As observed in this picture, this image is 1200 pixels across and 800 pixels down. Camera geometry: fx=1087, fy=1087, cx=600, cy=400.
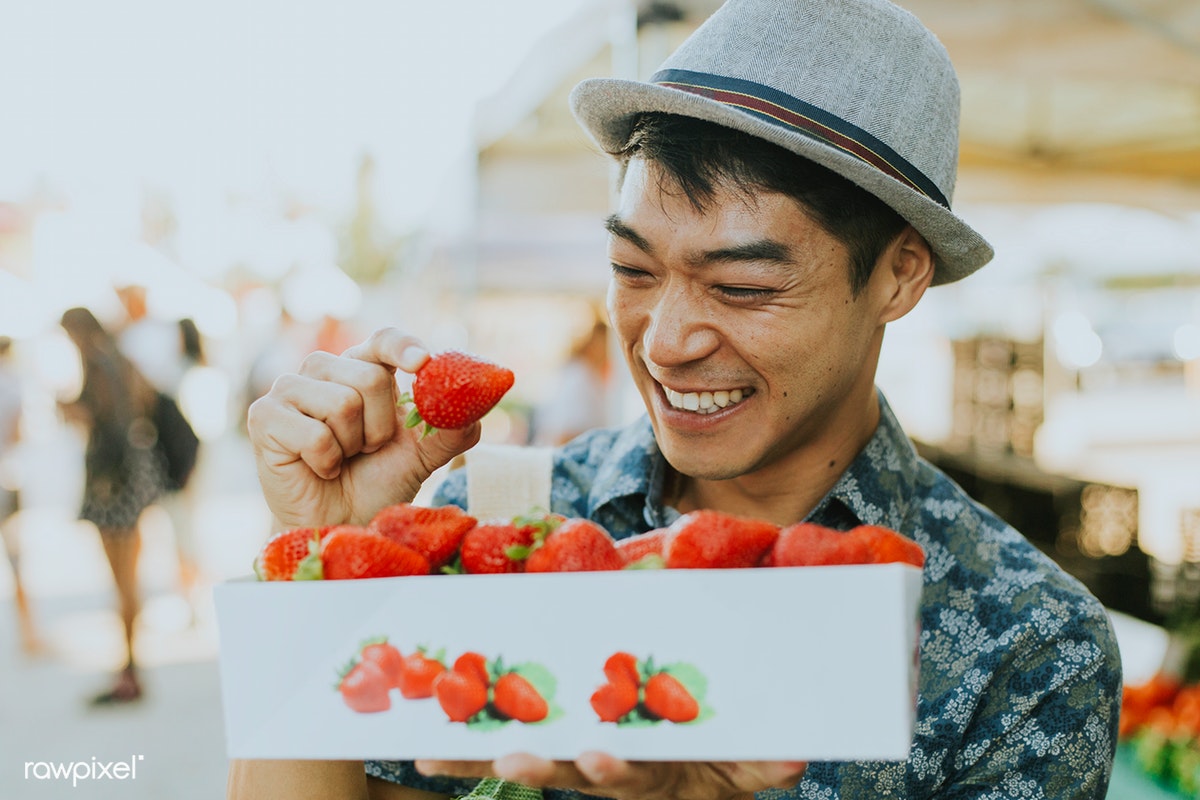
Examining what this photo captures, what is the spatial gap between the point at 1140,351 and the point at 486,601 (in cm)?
2308

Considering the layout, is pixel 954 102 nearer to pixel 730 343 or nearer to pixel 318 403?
pixel 730 343

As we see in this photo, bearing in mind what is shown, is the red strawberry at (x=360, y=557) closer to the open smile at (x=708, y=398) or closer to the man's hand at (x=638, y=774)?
the man's hand at (x=638, y=774)

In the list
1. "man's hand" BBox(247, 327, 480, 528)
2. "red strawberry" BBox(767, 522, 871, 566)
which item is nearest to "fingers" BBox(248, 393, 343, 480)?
"man's hand" BBox(247, 327, 480, 528)

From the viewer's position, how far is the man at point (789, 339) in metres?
1.57

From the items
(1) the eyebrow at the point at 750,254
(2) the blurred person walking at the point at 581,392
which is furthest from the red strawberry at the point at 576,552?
(2) the blurred person walking at the point at 581,392

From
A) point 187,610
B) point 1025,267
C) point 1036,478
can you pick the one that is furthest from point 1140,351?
point 187,610

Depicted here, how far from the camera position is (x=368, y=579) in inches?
47.1

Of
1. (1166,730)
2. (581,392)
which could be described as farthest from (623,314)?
(581,392)

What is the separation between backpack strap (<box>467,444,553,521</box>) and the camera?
6.15 feet

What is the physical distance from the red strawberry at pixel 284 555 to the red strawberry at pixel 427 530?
79 millimetres

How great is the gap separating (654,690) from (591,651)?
78mm

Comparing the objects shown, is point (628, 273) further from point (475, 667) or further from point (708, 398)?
point (475, 667)

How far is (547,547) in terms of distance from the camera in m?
1.24

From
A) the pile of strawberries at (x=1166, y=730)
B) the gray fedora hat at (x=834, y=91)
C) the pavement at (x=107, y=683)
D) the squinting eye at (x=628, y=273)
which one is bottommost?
the pavement at (x=107, y=683)
